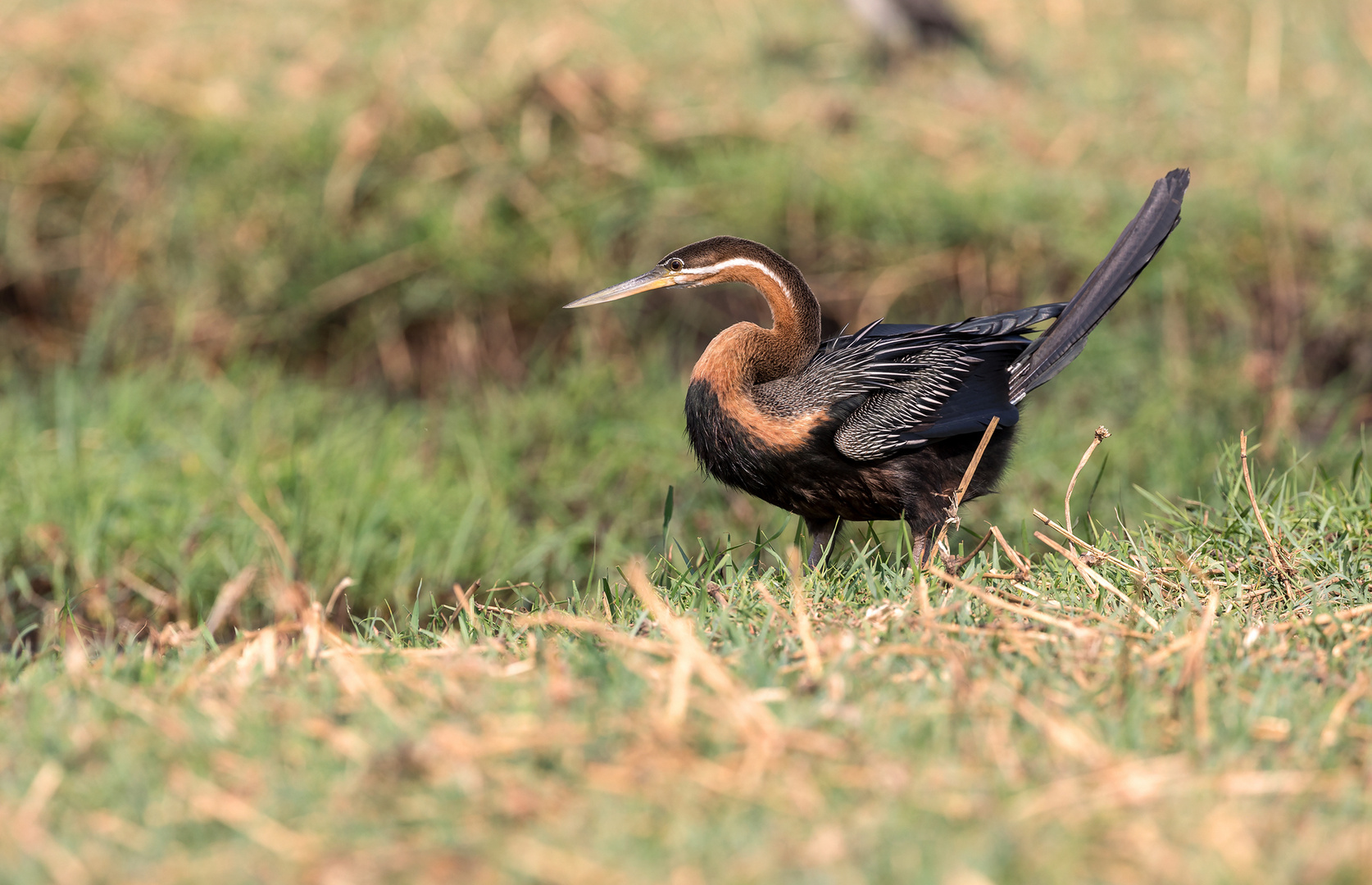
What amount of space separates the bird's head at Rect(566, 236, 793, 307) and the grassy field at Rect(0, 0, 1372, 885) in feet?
2.36

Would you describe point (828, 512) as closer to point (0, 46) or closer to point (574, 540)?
point (574, 540)

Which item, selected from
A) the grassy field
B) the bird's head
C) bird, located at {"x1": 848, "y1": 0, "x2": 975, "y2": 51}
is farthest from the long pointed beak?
bird, located at {"x1": 848, "y1": 0, "x2": 975, "y2": 51}

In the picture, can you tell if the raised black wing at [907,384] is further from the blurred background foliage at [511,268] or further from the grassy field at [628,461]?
the blurred background foliage at [511,268]

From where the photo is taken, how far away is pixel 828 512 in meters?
3.65

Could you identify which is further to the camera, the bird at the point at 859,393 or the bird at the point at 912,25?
the bird at the point at 912,25

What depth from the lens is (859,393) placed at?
361 cm

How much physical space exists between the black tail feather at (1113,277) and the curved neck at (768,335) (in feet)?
2.10

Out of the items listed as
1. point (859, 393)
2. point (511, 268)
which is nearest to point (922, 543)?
point (859, 393)

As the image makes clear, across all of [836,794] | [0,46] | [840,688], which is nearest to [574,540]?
[840,688]

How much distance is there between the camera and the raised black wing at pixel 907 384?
3541 millimetres

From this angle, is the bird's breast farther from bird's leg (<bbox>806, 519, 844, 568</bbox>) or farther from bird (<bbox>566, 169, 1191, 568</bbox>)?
bird's leg (<bbox>806, 519, 844, 568</bbox>)

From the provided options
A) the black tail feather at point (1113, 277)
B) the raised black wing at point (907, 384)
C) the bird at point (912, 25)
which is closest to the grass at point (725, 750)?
the raised black wing at point (907, 384)

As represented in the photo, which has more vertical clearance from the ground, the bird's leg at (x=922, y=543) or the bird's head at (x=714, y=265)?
the bird's head at (x=714, y=265)

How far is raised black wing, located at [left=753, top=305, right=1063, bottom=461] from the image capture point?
3.54 metres
